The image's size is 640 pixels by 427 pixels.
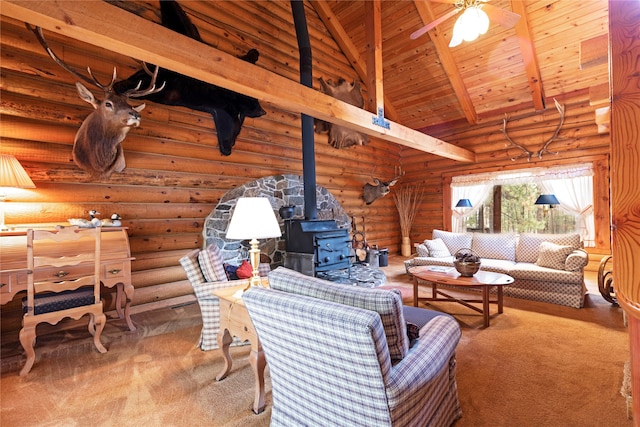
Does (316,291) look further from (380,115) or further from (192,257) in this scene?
(380,115)

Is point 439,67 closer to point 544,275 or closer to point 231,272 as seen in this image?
point 544,275

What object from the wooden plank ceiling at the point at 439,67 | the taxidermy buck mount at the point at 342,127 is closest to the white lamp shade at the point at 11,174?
the wooden plank ceiling at the point at 439,67

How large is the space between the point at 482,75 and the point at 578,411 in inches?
231

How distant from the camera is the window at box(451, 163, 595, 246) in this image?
221 inches

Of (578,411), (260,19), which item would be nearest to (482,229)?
(578,411)

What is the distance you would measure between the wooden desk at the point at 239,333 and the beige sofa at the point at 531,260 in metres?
3.40

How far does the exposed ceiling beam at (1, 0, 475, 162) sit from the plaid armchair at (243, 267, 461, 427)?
1.99 meters

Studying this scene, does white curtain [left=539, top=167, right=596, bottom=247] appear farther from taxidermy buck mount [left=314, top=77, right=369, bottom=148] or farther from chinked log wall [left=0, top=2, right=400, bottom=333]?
chinked log wall [left=0, top=2, right=400, bottom=333]

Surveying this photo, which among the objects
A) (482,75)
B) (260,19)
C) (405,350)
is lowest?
(405,350)

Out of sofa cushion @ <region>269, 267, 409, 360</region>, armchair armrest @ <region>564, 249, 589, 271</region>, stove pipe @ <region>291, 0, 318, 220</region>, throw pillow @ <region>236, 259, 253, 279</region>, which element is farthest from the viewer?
stove pipe @ <region>291, 0, 318, 220</region>

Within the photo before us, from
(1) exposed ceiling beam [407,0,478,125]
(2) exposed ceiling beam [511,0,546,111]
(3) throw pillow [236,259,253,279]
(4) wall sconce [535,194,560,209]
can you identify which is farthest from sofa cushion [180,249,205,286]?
(4) wall sconce [535,194,560,209]

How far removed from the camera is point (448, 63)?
570 centimetres

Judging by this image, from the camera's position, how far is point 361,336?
1.10 metres

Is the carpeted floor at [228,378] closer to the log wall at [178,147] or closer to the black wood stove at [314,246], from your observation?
the log wall at [178,147]
